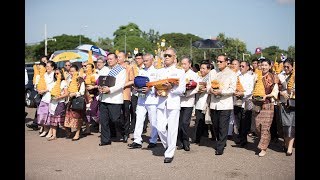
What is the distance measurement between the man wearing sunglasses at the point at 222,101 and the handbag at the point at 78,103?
116 inches

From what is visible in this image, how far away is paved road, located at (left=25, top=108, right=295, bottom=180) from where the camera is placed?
20.0ft

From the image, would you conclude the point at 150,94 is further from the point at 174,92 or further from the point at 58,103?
the point at 58,103

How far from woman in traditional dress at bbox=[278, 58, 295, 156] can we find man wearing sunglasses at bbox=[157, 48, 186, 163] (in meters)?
1.88

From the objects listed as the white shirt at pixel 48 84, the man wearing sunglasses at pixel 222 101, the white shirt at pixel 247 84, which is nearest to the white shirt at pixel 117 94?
the white shirt at pixel 48 84

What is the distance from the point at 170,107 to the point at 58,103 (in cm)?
342

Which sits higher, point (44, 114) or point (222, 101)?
point (222, 101)

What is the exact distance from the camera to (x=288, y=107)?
24.1ft

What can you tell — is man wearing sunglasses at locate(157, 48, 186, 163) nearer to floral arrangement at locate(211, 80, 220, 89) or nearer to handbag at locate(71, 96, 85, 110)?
floral arrangement at locate(211, 80, 220, 89)

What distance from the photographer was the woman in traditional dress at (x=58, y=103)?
9.33 meters

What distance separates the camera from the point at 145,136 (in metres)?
9.92

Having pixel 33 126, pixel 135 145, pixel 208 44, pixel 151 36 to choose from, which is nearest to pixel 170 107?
pixel 135 145

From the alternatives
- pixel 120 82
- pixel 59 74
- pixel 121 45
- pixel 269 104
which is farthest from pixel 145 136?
pixel 121 45
